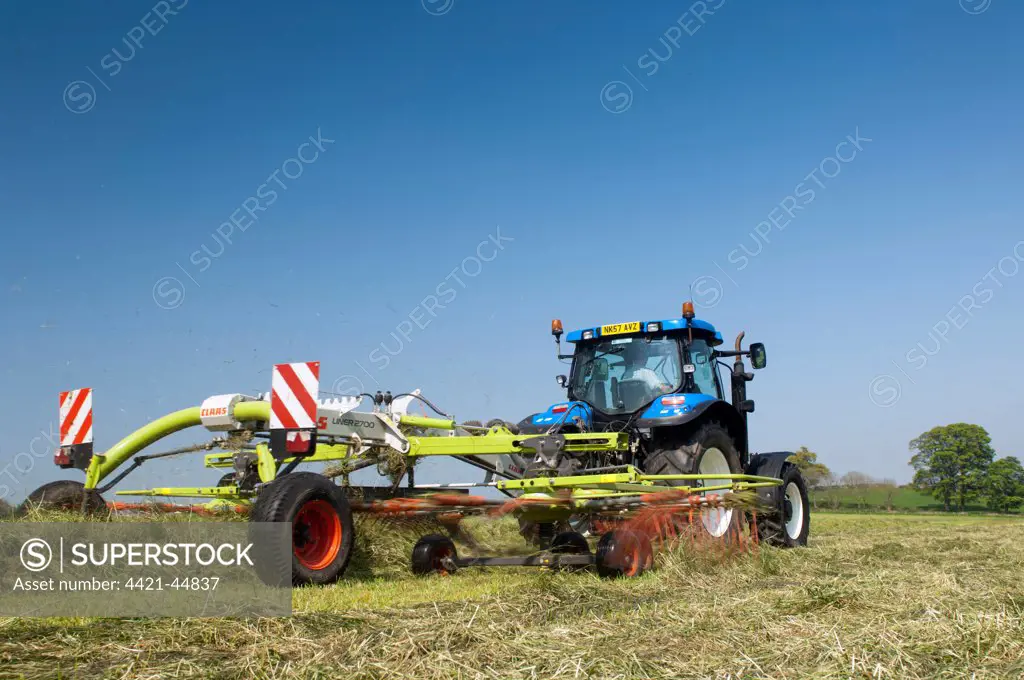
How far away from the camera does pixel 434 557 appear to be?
6.70 m

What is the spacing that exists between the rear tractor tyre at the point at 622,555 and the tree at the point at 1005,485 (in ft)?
82.2

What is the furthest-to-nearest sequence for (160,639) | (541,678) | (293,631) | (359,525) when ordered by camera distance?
1. (359,525)
2. (293,631)
3. (160,639)
4. (541,678)

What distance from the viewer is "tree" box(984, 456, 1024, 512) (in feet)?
90.1

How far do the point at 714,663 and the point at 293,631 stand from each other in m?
1.55

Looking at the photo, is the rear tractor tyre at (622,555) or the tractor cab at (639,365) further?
the tractor cab at (639,365)

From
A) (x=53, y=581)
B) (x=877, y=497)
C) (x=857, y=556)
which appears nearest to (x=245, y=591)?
(x=53, y=581)

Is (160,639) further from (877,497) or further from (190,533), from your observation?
(877,497)

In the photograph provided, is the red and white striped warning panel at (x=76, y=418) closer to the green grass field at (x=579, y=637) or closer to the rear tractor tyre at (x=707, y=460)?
the green grass field at (x=579, y=637)

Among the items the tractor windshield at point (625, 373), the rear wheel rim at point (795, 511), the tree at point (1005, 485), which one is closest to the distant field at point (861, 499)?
the tree at point (1005, 485)

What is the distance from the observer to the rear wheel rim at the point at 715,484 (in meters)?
7.66

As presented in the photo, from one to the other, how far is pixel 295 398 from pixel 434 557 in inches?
63.5

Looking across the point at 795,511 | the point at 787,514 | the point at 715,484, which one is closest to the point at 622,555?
the point at 715,484

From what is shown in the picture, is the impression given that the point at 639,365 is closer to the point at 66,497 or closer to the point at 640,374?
the point at 640,374

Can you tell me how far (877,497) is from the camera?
25.9 m
